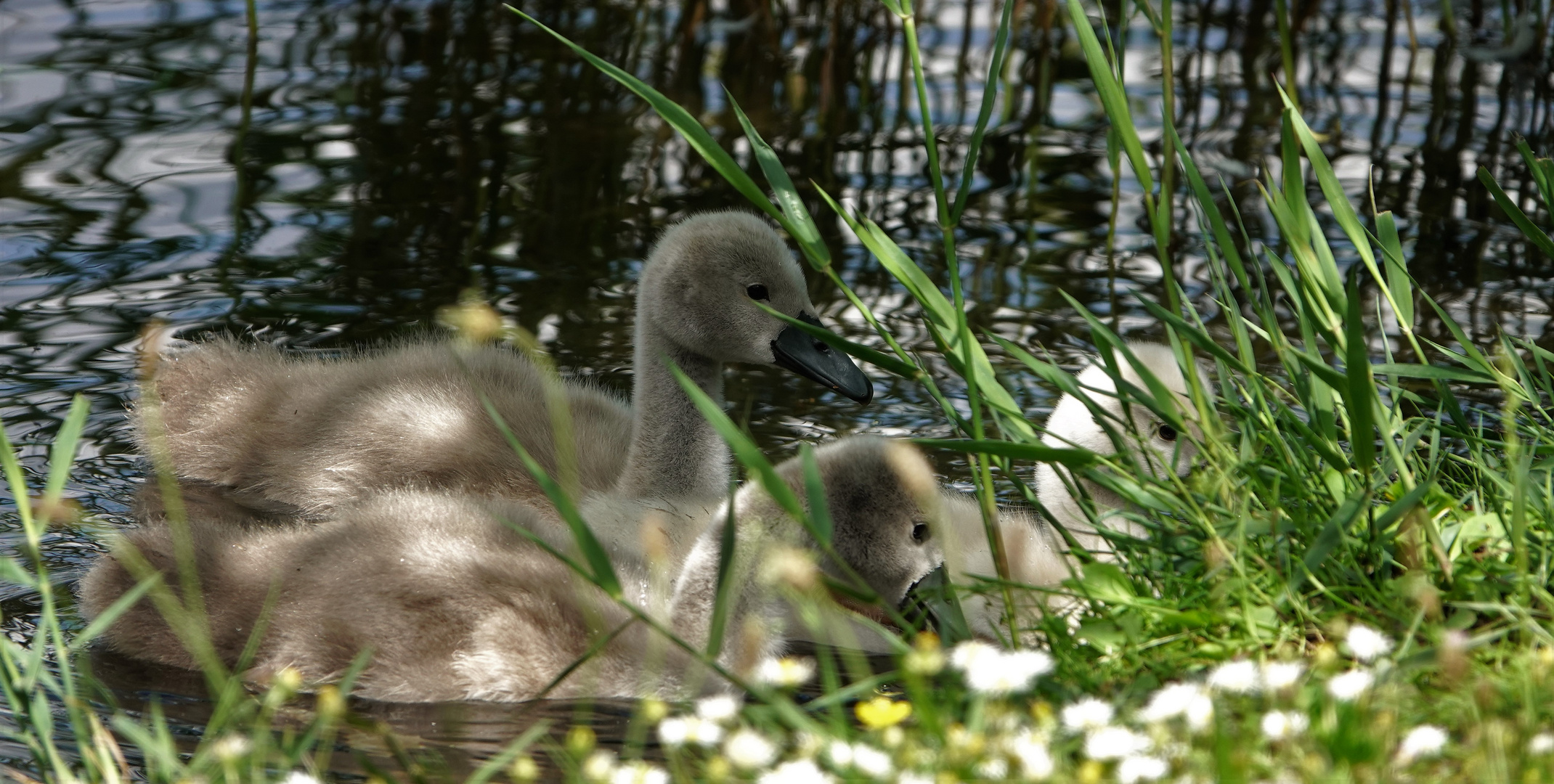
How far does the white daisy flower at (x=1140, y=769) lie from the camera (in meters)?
2.19

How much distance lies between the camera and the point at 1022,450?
9.29 ft

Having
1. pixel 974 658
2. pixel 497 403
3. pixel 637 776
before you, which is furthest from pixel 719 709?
pixel 497 403

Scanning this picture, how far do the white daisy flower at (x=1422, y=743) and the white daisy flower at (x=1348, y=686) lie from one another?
87 millimetres

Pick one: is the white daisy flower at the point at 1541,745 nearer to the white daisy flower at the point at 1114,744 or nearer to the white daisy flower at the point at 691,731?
the white daisy flower at the point at 1114,744

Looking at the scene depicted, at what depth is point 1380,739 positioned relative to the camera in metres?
2.23

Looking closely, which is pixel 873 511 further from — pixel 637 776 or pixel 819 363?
pixel 637 776

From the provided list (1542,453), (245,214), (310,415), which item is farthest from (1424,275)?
(245,214)

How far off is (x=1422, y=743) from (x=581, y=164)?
5.45m

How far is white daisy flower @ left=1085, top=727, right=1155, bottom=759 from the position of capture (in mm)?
2240

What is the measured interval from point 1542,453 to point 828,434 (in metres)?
2.07

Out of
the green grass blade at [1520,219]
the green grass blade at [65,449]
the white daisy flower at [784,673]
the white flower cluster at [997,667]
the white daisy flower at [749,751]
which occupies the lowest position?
the white daisy flower at [749,751]

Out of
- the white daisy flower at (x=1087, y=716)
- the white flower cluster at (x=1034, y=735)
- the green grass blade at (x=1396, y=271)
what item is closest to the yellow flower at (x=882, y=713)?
the white flower cluster at (x=1034, y=735)

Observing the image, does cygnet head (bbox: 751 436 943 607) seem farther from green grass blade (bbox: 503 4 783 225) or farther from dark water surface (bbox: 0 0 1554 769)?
dark water surface (bbox: 0 0 1554 769)

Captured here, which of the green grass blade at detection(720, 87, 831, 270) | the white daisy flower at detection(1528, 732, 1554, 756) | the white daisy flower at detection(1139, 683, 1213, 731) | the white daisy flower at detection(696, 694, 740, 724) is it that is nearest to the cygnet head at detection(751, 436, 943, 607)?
the green grass blade at detection(720, 87, 831, 270)
